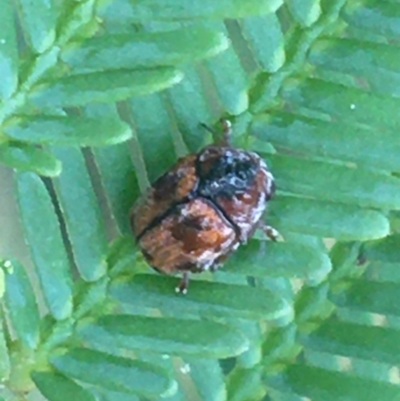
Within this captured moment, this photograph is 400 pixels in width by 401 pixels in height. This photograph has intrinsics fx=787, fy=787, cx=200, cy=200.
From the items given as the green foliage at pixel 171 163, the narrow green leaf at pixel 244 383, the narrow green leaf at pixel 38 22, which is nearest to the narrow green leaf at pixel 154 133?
the green foliage at pixel 171 163

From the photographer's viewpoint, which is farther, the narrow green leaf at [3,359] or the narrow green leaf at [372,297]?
the narrow green leaf at [372,297]

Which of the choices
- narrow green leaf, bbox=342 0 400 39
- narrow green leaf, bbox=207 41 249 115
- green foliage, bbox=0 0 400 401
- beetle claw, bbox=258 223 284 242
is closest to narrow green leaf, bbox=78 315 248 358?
green foliage, bbox=0 0 400 401

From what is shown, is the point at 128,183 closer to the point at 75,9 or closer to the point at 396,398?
the point at 75,9

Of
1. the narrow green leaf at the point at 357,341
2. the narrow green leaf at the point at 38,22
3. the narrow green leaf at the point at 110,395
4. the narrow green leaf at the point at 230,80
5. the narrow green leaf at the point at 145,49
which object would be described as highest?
the narrow green leaf at the point at 38,22

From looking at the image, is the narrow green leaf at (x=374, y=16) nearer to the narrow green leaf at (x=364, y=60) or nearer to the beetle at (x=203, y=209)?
the narrow green leaf at (x=364, y=60)

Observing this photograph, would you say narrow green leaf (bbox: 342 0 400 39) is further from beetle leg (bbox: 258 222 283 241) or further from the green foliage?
beetle leg (bbox: 258 222 283 241)
